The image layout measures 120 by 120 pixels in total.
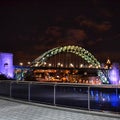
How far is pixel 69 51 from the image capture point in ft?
283

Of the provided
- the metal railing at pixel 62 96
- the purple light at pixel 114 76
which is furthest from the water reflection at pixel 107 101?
the purple light at pixel 114 76

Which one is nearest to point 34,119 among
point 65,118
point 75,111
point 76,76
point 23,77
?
point 65,118

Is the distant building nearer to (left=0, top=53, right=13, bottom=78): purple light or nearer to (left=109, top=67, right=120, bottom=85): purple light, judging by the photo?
(left=0, top=53, right=13, bottom=78): purple light

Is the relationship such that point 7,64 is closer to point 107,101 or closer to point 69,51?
point 69,51

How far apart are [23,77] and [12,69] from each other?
8.82 meters

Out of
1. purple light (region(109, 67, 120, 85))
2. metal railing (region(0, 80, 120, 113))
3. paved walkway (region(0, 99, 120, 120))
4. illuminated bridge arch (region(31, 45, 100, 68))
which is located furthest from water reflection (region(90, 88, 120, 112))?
illuminated bridge arch (region(31, 45, 100, 68))

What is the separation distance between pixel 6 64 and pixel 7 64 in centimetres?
64

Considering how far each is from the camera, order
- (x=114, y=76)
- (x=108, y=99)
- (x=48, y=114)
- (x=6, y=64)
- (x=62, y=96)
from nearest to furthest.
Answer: (x=48, y=114) → (x=62, y=96) → (x=108, y=99) → (x=6, y=64) → (x=114, y=76)

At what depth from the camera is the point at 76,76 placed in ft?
306

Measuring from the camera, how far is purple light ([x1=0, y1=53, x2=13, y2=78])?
2965 inches

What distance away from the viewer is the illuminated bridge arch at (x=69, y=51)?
8069cm

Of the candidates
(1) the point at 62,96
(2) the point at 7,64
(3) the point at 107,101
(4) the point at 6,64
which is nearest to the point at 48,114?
(1) the point at 62,96

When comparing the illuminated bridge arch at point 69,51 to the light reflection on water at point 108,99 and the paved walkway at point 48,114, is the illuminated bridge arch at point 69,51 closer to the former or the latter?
the light reflection on water at point 108,99

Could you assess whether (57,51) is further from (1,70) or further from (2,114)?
(2,114)
